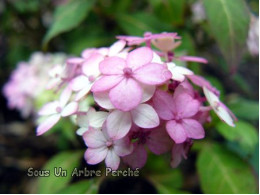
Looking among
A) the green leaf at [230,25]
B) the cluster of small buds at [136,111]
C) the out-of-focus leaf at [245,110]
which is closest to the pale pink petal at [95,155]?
the cluster of small buds at [136,111]

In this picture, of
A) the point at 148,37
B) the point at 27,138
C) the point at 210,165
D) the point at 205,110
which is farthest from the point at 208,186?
the point at 27,138

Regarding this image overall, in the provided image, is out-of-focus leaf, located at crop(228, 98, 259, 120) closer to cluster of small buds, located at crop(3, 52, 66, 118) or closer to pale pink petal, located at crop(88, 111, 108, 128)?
pale pink petal, located at crop(88, 111, 108, 128)

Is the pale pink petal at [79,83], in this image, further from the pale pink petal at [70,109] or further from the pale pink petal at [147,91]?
the pale pink petal at [147,91]

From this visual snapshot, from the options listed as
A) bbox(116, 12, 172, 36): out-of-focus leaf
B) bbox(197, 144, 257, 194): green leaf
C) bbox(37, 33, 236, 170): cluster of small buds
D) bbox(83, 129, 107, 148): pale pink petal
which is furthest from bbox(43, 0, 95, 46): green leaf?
bbox(197, 144, 257, 194): green leaf

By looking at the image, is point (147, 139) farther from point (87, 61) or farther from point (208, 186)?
point (208, 186)

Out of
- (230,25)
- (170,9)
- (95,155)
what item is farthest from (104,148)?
(170,9)

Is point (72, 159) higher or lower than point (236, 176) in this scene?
lower
